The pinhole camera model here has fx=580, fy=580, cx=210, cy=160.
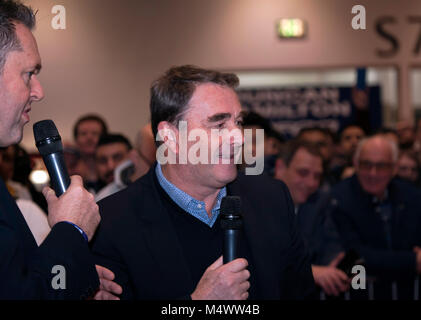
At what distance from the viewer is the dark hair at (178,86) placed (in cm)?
224

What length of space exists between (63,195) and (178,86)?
85cm

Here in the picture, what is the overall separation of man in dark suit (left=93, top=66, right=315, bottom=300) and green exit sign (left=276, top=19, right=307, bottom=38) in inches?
247

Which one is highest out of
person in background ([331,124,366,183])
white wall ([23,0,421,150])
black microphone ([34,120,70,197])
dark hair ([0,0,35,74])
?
white wall ([23,0,421,150])

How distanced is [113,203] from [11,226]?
28.4 inches

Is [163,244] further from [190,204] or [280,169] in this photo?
[280,169]

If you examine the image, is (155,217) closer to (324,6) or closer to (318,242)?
(318,242)

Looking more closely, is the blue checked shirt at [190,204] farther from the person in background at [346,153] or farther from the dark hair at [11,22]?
the person in background at [346,153]

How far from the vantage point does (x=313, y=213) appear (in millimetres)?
3529

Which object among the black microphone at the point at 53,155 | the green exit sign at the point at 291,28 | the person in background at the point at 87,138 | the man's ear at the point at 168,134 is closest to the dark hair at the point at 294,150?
the man's ear at the point at 168,134

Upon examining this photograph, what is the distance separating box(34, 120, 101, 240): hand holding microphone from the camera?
5.07 ft

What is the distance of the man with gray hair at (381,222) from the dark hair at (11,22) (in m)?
2.43

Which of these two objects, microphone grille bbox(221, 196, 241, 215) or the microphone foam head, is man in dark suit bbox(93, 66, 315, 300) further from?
the microphone foam head

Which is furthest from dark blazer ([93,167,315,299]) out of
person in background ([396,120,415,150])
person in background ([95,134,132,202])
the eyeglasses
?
person in background ([396,120,415,150])

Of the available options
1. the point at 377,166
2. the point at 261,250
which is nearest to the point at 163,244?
the point at 261,250
